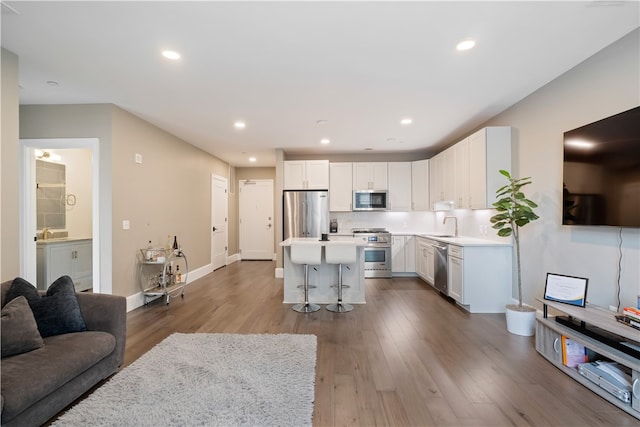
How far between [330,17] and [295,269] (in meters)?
3.10

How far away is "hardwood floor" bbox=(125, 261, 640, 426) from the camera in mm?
1814

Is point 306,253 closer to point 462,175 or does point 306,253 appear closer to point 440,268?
point 440,268

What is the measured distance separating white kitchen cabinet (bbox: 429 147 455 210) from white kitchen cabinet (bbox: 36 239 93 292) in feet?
20.2

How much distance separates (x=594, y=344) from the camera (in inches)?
79.8

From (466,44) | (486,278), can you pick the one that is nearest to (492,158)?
(486,278)

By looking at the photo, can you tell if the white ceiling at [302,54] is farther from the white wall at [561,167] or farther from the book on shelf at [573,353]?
the book on shelf at [573,353]

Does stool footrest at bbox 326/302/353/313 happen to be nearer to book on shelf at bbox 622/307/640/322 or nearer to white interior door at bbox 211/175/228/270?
book on shelf at bbox 622/307/640/322

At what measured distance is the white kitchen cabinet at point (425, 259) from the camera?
4.91 metres

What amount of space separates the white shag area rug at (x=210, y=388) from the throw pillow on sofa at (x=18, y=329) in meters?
0.50

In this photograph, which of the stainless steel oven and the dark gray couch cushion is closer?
the dark gray couch cushion

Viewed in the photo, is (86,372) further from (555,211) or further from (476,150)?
(476,150)

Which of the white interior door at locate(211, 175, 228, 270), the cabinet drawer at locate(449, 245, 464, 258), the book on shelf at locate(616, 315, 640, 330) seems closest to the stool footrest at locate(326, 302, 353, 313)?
the cabinet drawer at locate(449, 245, 464, 258)

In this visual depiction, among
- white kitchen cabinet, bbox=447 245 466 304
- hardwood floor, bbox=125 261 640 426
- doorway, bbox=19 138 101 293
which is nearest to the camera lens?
hardwood floor, bbox=125 261 640 426

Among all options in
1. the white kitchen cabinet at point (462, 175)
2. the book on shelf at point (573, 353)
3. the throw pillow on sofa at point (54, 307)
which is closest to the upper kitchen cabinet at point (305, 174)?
the white kitchen cabinet at point (462, 175)
